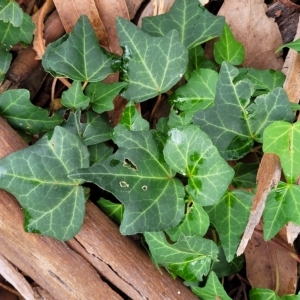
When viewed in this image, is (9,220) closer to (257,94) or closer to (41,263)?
(41,263)

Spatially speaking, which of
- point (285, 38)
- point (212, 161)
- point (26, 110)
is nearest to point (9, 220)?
point (26, 110)

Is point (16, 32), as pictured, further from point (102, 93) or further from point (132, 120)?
point (132, 120)

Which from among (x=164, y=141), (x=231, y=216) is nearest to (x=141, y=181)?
(x=164, y=141)

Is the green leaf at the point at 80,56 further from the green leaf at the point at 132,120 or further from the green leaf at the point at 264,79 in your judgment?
the green leaf at the point at 264,79

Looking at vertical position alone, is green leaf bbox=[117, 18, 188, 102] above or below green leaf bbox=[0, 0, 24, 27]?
below

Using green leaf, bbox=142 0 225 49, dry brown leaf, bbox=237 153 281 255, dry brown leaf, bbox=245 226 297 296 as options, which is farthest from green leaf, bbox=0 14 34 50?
dry brown leaf, bbox=245 226 297 296

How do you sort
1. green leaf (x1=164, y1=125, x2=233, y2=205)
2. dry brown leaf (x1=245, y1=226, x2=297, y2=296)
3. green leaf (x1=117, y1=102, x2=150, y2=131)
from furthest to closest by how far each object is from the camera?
dry brown leaf (x1=245, y1=226, x2=297, y2=296)
green leaf (x1=117, y1=102, x2=150, y2=131)
green leaf (x1=164, y1=125, x2=233, y2=205)

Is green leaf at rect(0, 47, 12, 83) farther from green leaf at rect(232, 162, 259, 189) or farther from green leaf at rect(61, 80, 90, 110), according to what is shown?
green leaf at rect(232, 162, 259, 189)
